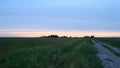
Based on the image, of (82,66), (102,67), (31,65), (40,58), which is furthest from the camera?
(40,58)

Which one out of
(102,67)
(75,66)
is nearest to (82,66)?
(75,66)

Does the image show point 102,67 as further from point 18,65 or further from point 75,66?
point 18,65

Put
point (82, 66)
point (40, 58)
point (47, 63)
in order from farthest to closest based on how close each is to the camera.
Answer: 1. point (40, 58)
2. point (47, 63)
3. point (82, 66)

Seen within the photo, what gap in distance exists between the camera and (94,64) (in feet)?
57.0

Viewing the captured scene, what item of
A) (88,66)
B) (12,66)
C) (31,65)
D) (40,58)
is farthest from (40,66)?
(88,66)

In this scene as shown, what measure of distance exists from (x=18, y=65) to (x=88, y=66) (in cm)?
910

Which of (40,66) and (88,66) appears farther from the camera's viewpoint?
(40,66)

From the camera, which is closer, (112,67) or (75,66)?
(112,67)

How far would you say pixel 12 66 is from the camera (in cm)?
2472

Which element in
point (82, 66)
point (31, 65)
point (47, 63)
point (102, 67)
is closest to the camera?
point (102, 67)

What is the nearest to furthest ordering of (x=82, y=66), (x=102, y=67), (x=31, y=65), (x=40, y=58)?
(x=102, y=67) → (x=82, y=66) → (x=31, y=65) → (x=40, y=58)

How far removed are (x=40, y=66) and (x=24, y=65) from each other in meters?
1.40

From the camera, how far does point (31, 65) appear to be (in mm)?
24453

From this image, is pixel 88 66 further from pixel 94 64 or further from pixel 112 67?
pixel 112 67
